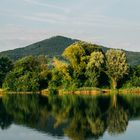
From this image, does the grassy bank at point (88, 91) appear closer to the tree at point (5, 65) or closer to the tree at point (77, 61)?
the tree at point (77, 61)

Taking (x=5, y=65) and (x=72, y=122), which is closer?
(x=72, y=122)

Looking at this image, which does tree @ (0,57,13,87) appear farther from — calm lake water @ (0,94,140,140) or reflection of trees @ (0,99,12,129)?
reflection of trees @ (0,99,12,129)

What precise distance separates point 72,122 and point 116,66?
51100mm

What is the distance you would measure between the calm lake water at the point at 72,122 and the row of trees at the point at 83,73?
1235 inches

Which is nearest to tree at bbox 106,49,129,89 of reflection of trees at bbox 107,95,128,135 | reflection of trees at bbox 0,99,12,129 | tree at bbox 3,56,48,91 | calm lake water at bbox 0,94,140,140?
tree at bbox 3,56,48,91

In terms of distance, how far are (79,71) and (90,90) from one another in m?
5.87

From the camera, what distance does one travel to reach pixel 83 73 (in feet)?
324

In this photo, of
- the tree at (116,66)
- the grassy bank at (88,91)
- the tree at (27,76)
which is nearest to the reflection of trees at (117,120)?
the grassy bank at (88,91)

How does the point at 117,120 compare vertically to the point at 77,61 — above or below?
below

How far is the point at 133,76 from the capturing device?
96125 mm

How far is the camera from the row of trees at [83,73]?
9581 cm

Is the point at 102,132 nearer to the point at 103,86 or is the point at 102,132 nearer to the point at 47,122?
the point at 47,122

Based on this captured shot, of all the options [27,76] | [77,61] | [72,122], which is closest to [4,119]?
[72,122]

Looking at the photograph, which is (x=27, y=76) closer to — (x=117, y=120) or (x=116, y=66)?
(x=116, y=66)
